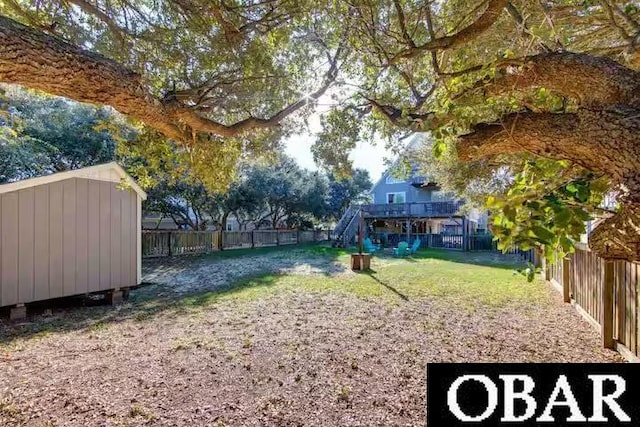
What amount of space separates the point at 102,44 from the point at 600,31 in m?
6.31

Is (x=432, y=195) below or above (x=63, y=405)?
above

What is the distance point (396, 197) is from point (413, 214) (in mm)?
5377

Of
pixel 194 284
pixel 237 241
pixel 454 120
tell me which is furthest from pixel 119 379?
pixel 237 241

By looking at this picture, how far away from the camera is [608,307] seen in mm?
4156

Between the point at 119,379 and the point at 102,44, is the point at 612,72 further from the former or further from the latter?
the point at 102,44

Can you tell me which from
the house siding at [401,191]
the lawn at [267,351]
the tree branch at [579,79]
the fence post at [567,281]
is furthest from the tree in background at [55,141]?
the house siding at [401,191]

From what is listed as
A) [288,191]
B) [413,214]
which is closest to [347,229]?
[413,214]

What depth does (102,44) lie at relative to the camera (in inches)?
198

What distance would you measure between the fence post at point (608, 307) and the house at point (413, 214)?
13281mm

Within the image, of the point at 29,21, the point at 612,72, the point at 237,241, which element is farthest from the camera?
the point at 237,241

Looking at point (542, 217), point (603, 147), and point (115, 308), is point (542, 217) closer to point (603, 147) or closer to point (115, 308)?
point (603, 147)

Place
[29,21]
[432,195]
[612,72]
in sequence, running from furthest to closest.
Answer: [432,195] < [29,21] < [612,72]

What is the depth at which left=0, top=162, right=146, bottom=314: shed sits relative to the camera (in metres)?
5.88

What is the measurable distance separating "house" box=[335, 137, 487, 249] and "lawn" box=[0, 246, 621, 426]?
470 inches
